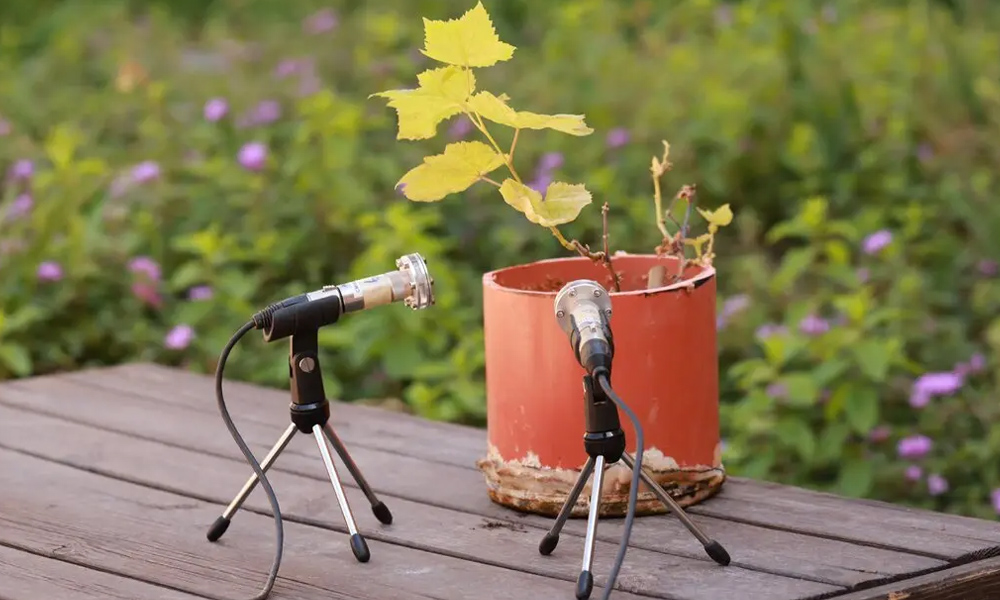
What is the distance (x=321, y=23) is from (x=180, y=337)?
261 centimetres

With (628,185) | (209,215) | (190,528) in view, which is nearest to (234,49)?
(209,215)

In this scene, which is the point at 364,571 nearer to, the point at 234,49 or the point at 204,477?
the point at 204,477

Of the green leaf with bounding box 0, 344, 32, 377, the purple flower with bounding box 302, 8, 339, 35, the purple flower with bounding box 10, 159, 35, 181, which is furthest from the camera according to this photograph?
the purple flower with bounding box 302, 8, 339, 35

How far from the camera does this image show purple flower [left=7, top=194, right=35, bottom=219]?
11.7ft

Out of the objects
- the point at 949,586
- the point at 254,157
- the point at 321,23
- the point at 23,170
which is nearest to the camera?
the point at 949,586

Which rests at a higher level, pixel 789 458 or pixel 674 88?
pixel 674 88

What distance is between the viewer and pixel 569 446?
179 cm

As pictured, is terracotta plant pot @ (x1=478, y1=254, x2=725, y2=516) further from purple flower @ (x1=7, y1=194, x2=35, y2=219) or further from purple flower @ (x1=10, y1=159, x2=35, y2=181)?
purple flower @ (x1=10, y1=159, x2=35, y2=181)

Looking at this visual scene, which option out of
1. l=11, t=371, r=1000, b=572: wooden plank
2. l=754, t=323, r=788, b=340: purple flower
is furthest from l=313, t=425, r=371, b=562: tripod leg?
l=754, t=323, r=788, b=340: purple flower

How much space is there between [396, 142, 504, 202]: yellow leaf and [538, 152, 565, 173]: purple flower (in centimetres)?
199

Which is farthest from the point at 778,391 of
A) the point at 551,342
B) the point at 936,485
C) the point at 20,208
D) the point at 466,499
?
the point at 20,208

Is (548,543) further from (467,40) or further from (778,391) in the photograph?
(778,391)

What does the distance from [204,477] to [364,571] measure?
49cm

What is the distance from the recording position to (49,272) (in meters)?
3.38
